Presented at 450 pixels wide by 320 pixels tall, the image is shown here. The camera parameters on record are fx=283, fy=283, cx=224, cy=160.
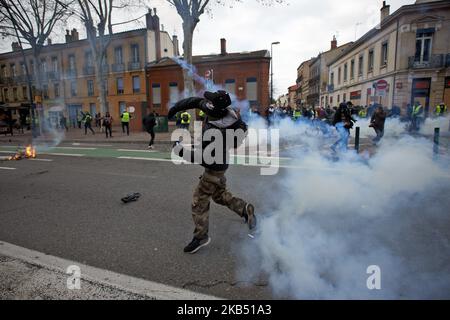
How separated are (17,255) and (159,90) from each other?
30.9 metres

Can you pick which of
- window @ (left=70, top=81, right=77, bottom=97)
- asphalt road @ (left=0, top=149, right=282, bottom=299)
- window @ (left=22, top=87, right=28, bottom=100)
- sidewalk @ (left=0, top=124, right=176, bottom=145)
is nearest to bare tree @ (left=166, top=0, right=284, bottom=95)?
sidewalk @ (left=0, top=124, right=176, bottom=145)

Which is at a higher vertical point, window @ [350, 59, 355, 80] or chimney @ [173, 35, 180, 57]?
chimney @ [173, 35, 180, 57]

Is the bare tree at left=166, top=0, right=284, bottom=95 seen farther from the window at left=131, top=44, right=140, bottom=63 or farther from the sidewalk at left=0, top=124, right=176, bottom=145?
the window at left=131, top=44, right=140, bottom=63

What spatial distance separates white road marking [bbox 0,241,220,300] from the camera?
7.91ft

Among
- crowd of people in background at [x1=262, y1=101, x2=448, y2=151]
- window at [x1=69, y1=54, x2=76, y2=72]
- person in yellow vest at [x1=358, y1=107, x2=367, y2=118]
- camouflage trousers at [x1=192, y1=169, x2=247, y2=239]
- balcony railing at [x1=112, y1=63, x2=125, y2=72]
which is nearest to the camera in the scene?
camouflage trousers at [x1=192, y1=169, x2=247, y2=239]

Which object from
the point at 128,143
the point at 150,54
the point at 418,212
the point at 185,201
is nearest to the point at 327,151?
the point at 418,212

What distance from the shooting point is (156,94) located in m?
32.5

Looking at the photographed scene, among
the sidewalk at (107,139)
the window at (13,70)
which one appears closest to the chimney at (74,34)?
the window at (13,70)

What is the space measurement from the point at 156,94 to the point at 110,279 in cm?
3184

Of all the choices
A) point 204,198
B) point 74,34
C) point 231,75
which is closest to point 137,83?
point 231,75

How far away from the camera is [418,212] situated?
164 inches

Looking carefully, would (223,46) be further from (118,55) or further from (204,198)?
(204,198)
